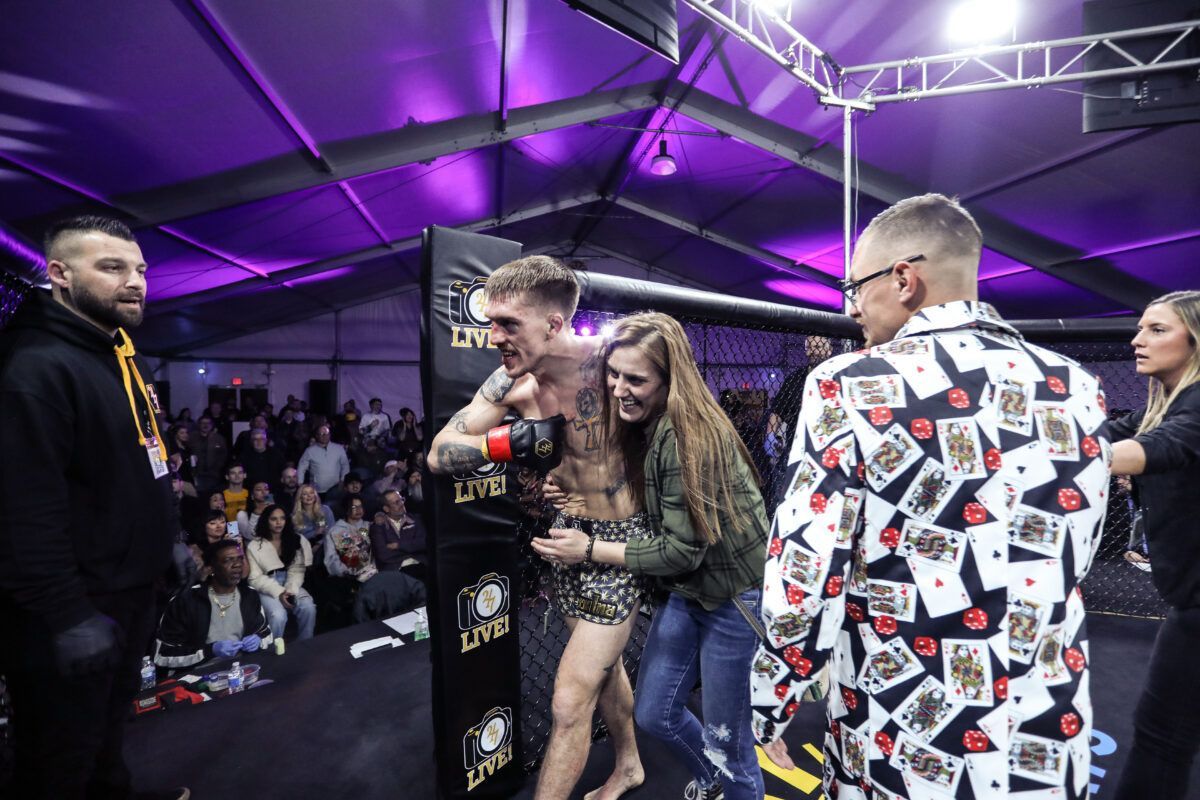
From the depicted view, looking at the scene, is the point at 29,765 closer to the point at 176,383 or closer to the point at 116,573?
the point at 116,573

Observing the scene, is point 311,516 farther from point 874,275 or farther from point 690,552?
point 874,275

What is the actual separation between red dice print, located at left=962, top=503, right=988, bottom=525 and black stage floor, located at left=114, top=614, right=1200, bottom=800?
4.93ft

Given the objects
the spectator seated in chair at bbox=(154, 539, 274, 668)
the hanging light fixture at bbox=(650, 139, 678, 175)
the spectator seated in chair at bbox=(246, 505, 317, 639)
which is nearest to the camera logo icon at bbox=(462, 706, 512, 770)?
the spectator seated in chair at bbox=(154, 539, 274, 668)

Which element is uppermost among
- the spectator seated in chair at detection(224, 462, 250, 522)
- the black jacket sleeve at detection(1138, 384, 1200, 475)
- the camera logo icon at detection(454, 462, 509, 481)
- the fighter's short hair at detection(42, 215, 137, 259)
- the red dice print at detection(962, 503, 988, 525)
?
the fighter's short hair at detection(42, 215, 137, 259)

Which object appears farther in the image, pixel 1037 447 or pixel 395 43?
pixel 395 43

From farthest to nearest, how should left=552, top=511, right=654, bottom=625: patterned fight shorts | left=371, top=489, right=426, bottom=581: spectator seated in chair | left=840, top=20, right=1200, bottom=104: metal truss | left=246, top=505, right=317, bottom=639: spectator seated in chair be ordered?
left=371, top=489, right=426, bottom=581: spectator seated in chair → left=246, top=505, right=317, bottom=639: spectator seated in chair → left=840, top=20, right=1200, bottom=104: metal truss → left=552, top=511, right=654, bottom=625: patterned fight shorts

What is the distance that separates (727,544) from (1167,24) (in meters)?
4.90

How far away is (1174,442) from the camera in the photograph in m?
1.37

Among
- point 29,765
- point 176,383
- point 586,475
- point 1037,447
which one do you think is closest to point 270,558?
point 29,765

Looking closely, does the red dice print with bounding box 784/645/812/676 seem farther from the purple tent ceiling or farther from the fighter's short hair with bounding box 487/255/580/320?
the purple tent ceiling

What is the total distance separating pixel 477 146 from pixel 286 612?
187 inches

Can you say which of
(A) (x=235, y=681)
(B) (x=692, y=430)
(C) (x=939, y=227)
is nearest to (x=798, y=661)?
(B) (x=692, y=430)

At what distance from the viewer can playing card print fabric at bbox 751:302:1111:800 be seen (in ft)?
2.75

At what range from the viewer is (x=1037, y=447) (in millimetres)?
847
